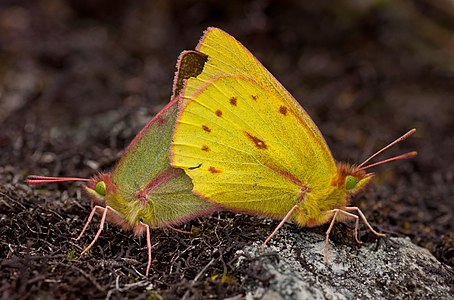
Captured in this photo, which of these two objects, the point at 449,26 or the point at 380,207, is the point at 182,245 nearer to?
the point at 380,207

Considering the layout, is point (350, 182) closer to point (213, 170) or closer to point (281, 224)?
point (281, 224)

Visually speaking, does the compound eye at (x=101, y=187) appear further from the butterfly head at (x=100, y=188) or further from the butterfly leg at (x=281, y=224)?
the butterfly leg at (x=281, y=224)

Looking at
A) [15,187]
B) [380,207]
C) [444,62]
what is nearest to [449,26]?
[444,62]

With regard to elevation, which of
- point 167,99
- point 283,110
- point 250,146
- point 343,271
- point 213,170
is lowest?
point 343,271

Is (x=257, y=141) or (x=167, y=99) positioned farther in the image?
(x=167, y=99)

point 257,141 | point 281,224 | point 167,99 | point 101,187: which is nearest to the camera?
point 281,224

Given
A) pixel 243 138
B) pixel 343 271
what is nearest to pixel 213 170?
pixel 243 138

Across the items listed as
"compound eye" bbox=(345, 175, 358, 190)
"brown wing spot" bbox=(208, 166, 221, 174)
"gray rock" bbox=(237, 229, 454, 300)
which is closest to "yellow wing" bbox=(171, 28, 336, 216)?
"brown wing spot" bbox=(208, 166, 221, 174)

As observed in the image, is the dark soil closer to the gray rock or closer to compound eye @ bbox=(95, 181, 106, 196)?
the gray rock
